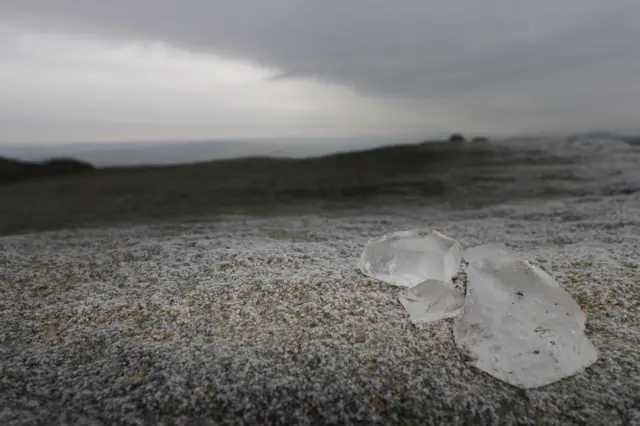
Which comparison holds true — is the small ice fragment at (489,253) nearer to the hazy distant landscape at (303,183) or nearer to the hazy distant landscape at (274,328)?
the hazy distant landscape at (274,328)

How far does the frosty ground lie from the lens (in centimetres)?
201

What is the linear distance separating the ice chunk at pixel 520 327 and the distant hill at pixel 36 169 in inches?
635

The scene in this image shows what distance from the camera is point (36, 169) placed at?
15266 mm

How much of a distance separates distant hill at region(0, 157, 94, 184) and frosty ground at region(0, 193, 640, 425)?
1248 cm

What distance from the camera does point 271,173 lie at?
13688 mm

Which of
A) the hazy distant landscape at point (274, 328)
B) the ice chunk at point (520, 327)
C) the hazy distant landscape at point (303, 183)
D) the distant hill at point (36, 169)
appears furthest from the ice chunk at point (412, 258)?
the distant hill at point (36, 169)

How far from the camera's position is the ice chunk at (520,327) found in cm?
226

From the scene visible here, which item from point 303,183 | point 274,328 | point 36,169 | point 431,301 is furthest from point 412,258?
point 36,169

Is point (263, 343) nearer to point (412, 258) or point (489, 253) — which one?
point (412, 258)

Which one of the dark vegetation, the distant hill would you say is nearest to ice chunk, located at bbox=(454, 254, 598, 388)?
the dark vegetation

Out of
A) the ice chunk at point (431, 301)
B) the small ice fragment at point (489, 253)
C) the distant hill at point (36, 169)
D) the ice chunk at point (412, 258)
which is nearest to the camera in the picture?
the ice chunk at point (431, 301)

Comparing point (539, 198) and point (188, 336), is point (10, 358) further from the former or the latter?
point (539, 198)

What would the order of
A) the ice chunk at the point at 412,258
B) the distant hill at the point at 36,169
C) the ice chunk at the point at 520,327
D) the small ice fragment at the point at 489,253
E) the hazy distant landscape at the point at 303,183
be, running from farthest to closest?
the distant hill at the point at 36,169 → the hazy distant landscape at the point at 303,183 → the ice chunk at the point at 412,258 → the small ice fragment at the point at 489,253 → the ice chunk at the point at 520,327

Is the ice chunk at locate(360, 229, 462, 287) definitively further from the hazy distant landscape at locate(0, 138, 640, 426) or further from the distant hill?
Answer: the distant hill
